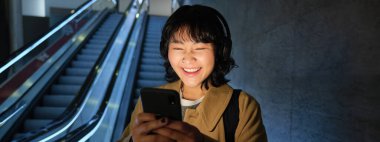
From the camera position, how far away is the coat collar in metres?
1.10

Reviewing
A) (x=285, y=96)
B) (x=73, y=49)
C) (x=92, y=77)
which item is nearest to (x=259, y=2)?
(x=285, y=96)

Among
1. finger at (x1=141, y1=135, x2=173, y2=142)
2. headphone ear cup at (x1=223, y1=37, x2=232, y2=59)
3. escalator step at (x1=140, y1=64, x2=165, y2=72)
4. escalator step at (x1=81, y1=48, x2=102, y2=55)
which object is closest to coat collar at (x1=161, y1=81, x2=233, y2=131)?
headphone ear cup at (x1=223, y1=37, x2=232, y2=59)

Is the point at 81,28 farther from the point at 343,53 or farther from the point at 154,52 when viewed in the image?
the point at 343,53

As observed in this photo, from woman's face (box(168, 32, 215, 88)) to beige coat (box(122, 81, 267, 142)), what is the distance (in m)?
0.10

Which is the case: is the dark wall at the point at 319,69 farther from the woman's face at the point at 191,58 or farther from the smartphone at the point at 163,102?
the smartphone at the point at 163,102

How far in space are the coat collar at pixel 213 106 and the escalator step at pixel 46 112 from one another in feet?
12.3

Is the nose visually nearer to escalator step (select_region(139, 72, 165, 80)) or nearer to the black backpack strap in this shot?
the black backpack strap

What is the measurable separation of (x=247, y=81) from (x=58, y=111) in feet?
9.81

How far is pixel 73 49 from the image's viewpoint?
6699 mm

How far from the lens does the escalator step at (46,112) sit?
14.0 feet

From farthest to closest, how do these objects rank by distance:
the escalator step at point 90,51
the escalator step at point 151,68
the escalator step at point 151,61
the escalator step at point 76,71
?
the escalator step at point 90,51 < the escalator step at point 151,61 < the escalator step at point 151,68 < the escalator step at point 76,71

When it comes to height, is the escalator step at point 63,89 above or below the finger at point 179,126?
below

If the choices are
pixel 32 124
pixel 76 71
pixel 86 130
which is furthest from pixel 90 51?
pixel 86 130

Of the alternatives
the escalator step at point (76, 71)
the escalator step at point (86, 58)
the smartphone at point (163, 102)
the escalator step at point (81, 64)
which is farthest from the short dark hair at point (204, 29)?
the escalator step at point (86, 58)
